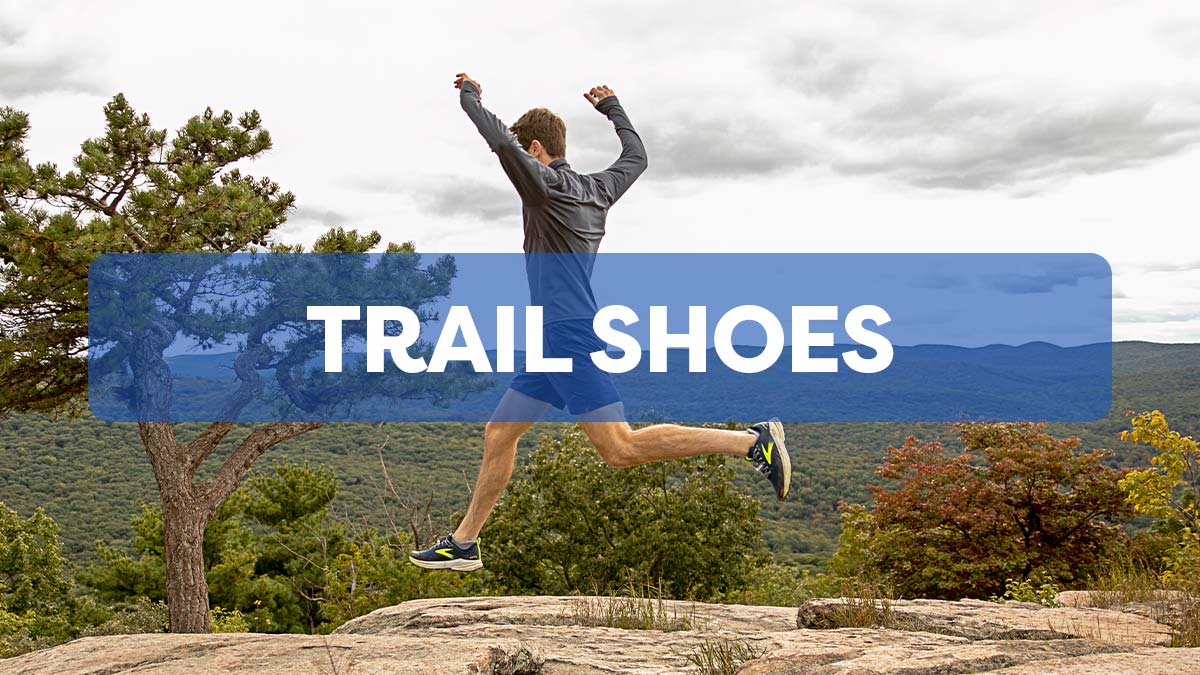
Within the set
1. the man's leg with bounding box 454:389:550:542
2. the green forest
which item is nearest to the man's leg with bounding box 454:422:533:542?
the man's leg with bounding box 454:389:550:542

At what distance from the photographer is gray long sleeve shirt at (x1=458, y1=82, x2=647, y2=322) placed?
176 inches

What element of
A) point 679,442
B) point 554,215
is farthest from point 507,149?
point 679,442

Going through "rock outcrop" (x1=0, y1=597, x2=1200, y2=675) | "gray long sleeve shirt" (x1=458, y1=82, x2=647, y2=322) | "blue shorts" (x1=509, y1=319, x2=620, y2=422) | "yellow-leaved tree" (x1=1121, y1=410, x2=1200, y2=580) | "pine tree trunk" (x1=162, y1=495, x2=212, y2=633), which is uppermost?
"gray long sleeve shirt" (x1=458, y1=82, x2=647, y2=322)

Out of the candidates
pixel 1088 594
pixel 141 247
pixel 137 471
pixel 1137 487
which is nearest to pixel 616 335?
pixel 1088 594

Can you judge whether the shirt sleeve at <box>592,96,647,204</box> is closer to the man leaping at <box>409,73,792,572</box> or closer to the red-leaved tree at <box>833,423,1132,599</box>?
the man leaping at <box>409,73,792,572</box>

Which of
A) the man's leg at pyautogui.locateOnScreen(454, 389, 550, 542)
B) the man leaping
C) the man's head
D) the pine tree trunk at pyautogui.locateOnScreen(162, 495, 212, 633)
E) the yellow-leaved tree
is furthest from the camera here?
→ the pine tree trunk at pyautogui.locateOnScreen(162, 495, 212, 633)

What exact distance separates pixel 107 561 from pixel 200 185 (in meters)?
16.8

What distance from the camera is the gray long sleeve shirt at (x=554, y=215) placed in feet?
14.6

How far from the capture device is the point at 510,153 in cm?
446

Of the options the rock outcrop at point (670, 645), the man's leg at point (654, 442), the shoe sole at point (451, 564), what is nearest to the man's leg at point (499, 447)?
the shoe sole at point (451, 564)

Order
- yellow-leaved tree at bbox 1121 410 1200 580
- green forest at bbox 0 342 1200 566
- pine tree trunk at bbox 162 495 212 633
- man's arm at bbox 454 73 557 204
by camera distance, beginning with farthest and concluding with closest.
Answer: green forest at bbox 0 342 1200 566 → pine tree trunk at bbox 162 495 212 633 → yellow-leaved tree at bbox 1121 410 1200 580 → man's arm at bbox 454 73 557 204

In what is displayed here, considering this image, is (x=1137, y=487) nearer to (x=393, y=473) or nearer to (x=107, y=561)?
(x=393, y=473)

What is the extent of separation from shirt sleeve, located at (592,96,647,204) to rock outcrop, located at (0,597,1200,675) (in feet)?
7.68

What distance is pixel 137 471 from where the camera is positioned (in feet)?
104
